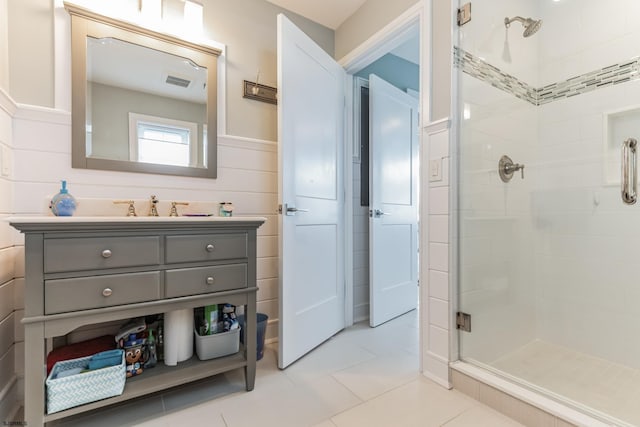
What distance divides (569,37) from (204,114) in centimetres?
240

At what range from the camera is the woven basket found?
1.11 meters

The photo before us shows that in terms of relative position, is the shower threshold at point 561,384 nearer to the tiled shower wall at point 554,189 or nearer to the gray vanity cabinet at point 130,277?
the tiled shower wall at point 554,189

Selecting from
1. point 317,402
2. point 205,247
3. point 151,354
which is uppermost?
point 205,247

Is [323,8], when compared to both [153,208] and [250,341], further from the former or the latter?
[250,341]

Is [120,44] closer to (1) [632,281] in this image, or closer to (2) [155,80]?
(2) [155,80]

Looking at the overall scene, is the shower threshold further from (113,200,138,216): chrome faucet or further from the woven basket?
(113,200,138,216): chrome faucet

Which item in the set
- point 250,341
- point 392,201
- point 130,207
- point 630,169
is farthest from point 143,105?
point 630,169

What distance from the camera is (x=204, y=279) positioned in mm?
1380

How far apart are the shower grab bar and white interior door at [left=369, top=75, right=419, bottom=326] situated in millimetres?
1403

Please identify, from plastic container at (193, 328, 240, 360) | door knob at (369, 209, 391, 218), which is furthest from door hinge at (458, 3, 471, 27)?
plastic container at (193, 328, 240, 360)

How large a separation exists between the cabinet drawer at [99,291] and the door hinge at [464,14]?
6.41ft

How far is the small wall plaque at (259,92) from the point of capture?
1.98 meters

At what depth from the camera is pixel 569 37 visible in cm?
195

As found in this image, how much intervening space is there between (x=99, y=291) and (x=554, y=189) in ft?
8.48
